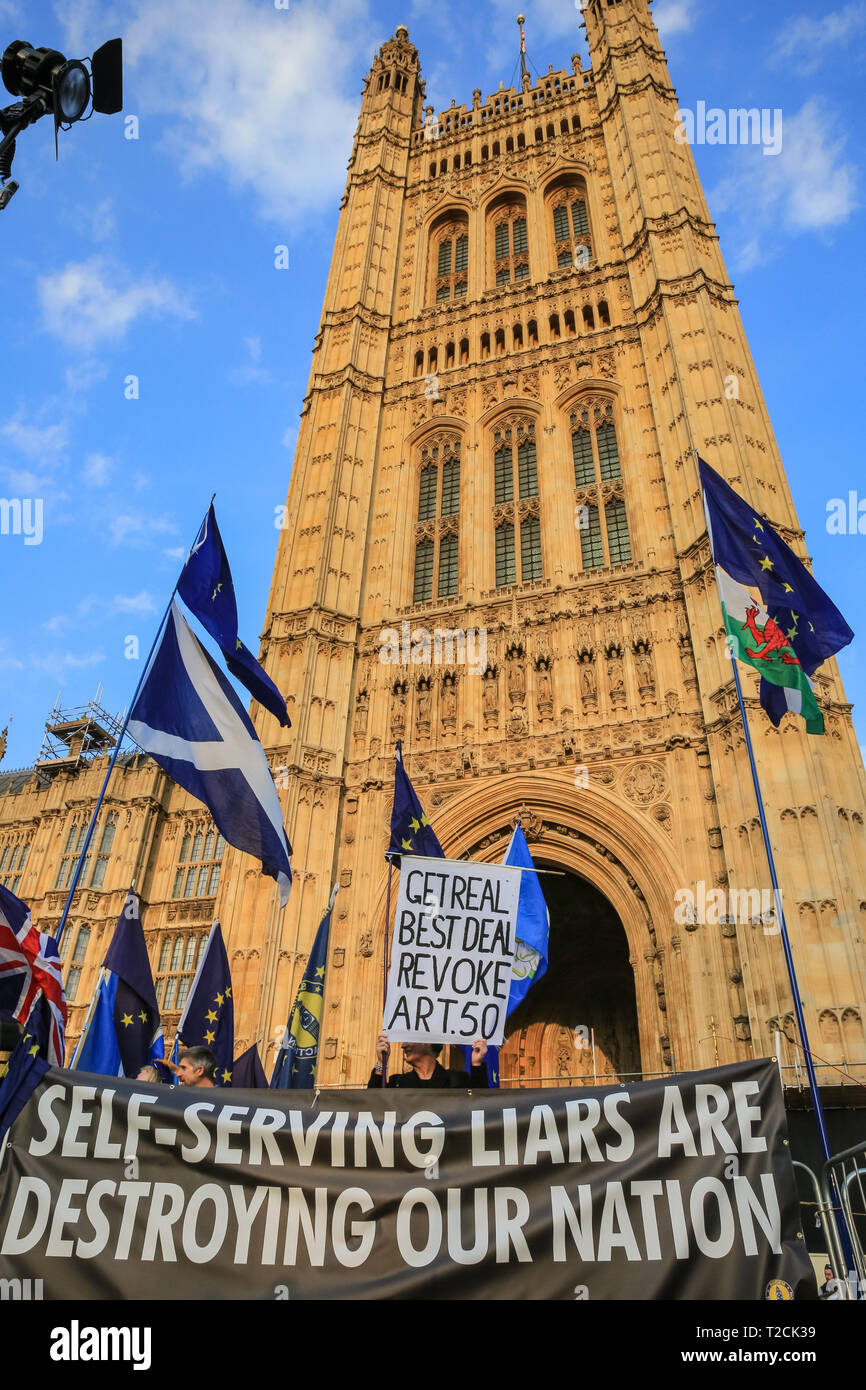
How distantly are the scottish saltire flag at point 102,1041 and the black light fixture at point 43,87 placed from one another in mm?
7813

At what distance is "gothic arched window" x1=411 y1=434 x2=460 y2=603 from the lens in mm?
23344

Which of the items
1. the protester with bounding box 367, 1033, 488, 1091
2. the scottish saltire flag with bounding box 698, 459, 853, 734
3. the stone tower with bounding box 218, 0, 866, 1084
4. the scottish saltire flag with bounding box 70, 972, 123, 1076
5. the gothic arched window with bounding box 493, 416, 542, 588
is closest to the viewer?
the protester with bounding box 367, 1033, 488, 1091

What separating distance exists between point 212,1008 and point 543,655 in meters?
10.9

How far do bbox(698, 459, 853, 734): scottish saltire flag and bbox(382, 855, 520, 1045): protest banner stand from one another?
16.7 ft

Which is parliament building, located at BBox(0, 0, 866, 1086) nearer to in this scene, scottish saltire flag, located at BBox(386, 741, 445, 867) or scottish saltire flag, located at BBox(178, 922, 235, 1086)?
scottish saltire flag, located at BBox(178, 922, 235, 1086)

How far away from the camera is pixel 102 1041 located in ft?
31.4

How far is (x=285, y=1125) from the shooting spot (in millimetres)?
4328

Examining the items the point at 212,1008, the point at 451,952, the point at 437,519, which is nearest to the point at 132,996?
the point at 212,1008

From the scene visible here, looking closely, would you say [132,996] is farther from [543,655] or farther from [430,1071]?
[543,655]

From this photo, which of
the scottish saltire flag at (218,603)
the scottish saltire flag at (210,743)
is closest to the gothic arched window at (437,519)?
the scottish saltire flag at (218,603)

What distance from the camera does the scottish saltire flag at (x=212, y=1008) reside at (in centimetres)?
1189

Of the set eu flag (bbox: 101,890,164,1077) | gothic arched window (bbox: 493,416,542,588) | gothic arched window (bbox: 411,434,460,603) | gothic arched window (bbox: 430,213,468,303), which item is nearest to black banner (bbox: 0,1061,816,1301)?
eu flag (bbox: 101,890,164,1077)

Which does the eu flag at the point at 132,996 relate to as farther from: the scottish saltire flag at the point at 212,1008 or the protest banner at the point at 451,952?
the protest banner at the point at 451,952
